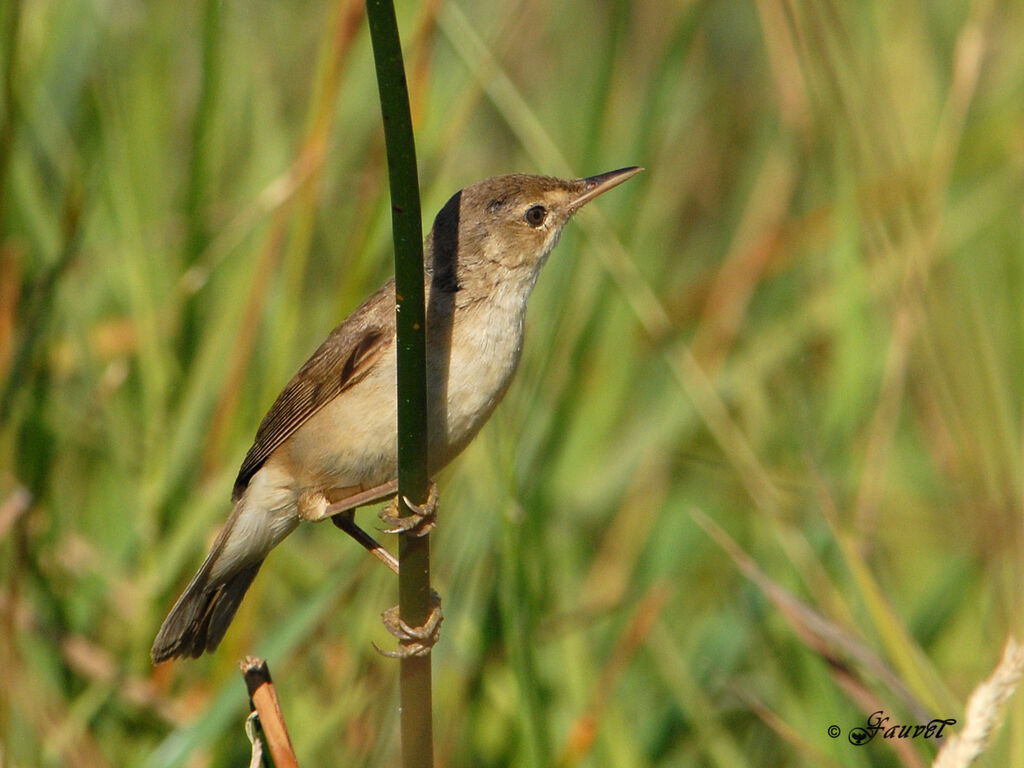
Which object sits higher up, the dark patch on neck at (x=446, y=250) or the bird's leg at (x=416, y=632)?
the dark patch on neck at (x=446, y=250)

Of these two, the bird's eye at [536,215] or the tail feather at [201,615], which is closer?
the tail feather at [201,615]

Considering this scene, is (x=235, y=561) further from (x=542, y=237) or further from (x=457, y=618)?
(x=542, y=237)

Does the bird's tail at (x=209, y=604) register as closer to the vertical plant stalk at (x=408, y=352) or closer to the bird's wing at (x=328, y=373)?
the bird's wing at (x=328, y=373)

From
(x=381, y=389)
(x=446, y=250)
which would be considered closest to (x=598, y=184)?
(x=446, y=250)

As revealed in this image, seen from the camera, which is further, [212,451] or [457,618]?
[212,451]

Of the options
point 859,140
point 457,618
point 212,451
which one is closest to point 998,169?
point 859,140

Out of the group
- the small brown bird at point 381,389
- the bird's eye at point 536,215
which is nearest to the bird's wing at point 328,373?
the small brown bird at point 381,389
